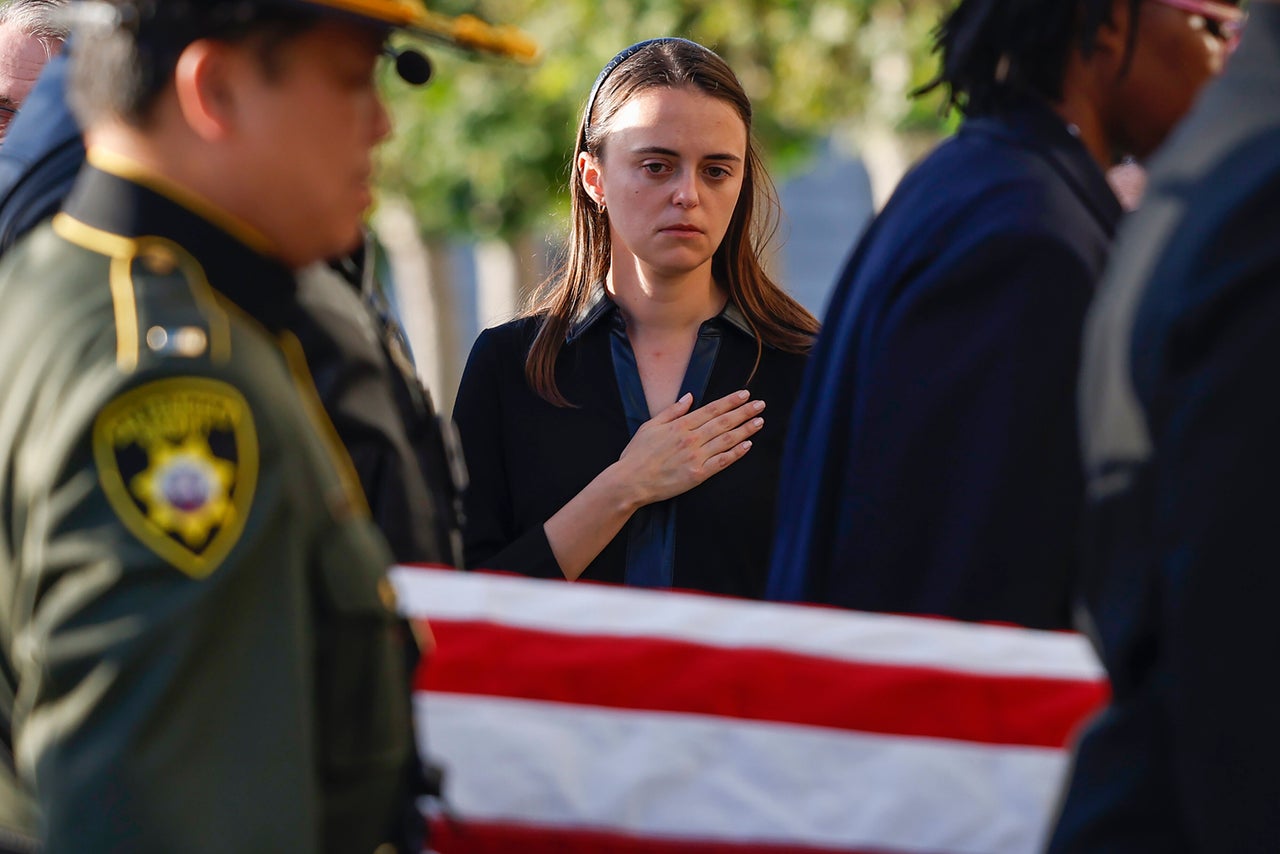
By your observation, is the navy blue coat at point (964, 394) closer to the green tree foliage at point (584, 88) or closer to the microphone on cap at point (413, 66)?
the microphone on cap at point (413, 66)

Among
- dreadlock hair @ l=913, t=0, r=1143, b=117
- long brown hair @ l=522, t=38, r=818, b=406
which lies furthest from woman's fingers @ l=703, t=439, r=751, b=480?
dreadlock hair @ l=913, t=0, r=1143, b=117

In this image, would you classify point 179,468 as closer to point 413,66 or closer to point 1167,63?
point 413,66

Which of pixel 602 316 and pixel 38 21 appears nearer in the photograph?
pixel 602 316

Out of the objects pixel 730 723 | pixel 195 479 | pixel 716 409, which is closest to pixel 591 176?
pixel 716 409

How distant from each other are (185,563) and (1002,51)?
1589 millimetres

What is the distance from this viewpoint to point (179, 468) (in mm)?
1675

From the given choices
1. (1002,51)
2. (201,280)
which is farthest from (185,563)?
(1002,51)

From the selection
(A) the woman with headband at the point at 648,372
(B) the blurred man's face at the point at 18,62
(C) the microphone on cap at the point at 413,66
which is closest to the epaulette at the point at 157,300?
(C) the microphone on cap at the point at 413,66

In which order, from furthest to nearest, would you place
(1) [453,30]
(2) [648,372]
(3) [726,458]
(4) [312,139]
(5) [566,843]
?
1. (2) [648,372]
2. (3) [726,458]
3. (5) [566,843]
4. (1) [453,30]
5. (4) [312,139]

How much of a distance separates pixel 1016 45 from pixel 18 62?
241cm

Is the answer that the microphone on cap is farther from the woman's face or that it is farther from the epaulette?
the woman's face

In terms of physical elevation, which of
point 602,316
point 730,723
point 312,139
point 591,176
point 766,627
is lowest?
point 730,723

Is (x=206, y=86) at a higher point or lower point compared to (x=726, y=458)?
higher

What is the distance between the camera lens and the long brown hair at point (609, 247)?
3.78 meters
